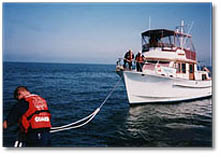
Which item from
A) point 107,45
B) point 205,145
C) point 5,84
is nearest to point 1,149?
point 5,84

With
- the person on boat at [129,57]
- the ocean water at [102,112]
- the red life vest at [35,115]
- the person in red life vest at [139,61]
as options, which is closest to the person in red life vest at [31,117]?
the red life vest at [35,115]

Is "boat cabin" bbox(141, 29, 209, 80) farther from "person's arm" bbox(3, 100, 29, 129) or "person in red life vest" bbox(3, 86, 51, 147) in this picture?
"person's arm" bbox(3, 100, 29, 129)

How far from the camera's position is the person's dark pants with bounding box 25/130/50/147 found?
8.08 feet

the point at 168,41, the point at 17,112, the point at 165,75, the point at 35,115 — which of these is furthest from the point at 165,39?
the point at 17,112

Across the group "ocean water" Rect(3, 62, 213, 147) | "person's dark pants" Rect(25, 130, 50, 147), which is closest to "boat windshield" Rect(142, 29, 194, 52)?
"ocean water" Rect(3, 62, 213, 147)

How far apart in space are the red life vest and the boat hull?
2021 millimetres

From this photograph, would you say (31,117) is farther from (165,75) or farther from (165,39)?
(165,75)

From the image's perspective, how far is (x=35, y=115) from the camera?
2.35m

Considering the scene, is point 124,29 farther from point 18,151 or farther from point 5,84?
point 18,151

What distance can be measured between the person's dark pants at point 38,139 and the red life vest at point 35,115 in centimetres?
10

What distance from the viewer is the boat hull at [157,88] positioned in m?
4.08

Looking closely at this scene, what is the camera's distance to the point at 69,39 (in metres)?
3.27

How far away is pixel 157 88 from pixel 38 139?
2405mm
